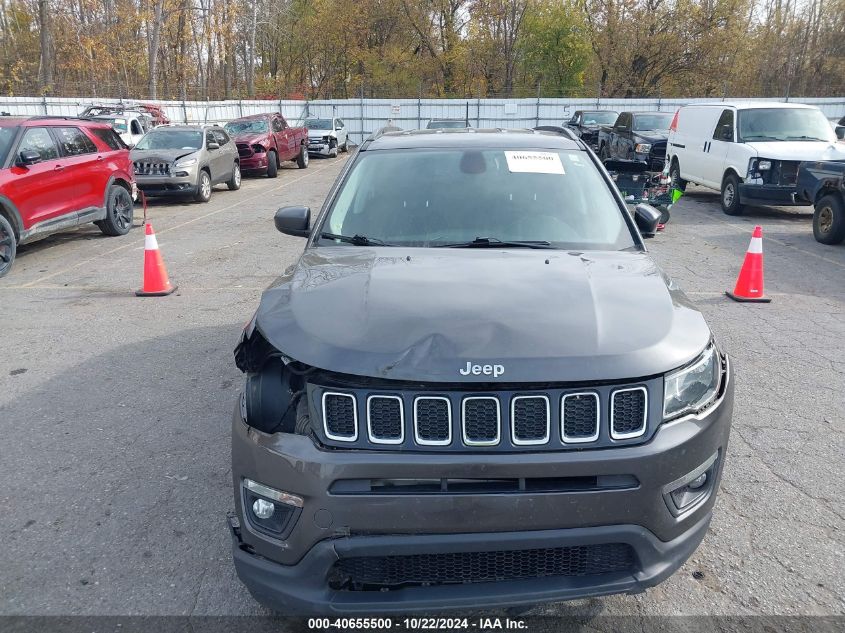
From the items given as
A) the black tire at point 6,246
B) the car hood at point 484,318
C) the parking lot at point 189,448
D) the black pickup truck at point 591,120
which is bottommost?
the parking lot at point 189,448

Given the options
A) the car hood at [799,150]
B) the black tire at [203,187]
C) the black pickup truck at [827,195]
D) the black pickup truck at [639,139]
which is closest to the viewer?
the black pickup truck at [827,195]

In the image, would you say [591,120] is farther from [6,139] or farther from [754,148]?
[6,139]

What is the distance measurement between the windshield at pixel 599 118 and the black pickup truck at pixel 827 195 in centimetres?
1446

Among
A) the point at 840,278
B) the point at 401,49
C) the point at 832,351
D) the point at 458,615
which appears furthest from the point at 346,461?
the point at 401,49

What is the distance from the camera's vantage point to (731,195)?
13312mm

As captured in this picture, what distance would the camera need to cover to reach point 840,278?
8367 millimetres

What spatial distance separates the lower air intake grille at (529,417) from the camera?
7.20 ft

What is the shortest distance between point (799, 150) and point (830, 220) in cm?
268

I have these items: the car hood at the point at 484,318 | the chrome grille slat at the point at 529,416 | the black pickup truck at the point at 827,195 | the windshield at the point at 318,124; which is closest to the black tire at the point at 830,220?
the black pickup truck at the point at 827,195

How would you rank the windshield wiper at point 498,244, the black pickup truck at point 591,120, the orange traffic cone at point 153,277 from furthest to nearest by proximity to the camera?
the black pickup truck at point 591,120 < the orange traffic cone at point 153,277 < the windshield wiper at point 498,244

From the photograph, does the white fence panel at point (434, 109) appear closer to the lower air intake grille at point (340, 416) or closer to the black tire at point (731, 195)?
the black tire at point (731, 195)

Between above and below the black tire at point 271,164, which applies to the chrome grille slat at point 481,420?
above

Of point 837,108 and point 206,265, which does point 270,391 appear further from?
point 837,108

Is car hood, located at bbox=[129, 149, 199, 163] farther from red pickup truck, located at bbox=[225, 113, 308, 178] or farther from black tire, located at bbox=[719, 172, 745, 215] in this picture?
black tire, located at bbox=[719, 172, 745, 215]
